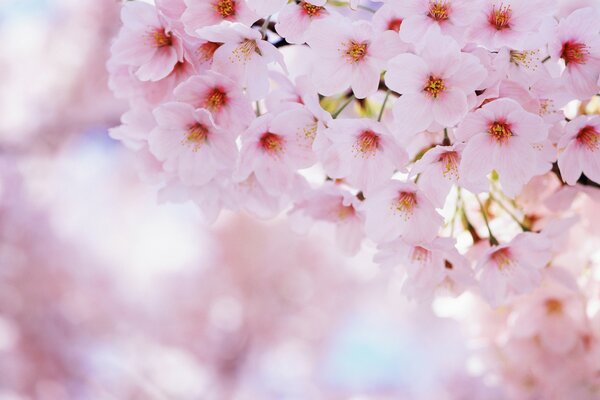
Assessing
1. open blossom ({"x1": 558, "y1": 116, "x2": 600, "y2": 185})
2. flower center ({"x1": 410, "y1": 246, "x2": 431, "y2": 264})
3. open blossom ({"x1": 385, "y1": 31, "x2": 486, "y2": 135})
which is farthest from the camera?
flower center ({"x1": 410, "y1": 246, "x2": 431, "y2": 264})

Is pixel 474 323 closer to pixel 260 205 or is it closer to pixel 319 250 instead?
pixel 260 205

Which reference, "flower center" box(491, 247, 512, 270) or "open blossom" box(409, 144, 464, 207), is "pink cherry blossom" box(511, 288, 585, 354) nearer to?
"flower center" box(491, 247, 512, 270)

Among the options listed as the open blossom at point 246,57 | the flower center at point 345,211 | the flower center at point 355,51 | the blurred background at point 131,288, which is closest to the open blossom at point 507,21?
the flower center at point 355,51

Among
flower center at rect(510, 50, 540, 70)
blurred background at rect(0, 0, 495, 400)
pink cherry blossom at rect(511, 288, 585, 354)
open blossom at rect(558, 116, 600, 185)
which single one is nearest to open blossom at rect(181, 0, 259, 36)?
flower center at rect(510, 50, 540, 70)

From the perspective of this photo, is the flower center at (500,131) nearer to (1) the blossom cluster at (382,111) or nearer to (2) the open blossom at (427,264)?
(1) the blossom cluster at (382,111)

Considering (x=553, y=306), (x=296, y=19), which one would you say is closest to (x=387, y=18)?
(x=296, y=19)

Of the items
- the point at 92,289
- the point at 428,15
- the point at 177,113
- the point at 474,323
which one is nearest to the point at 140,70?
the point at 177,113
